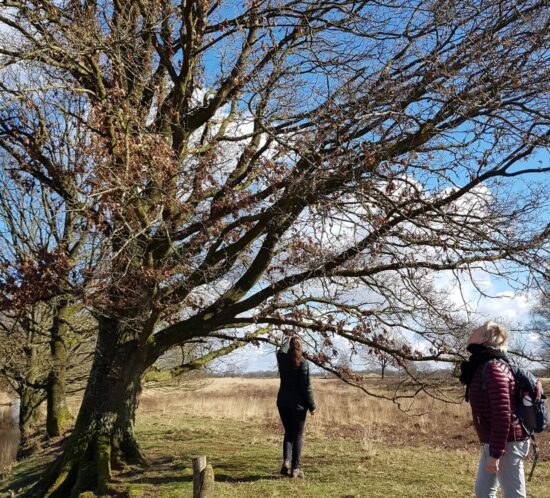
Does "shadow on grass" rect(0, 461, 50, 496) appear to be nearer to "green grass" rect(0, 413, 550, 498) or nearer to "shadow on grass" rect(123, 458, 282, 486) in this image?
"green grass" rect(0, 413, 550, 498)

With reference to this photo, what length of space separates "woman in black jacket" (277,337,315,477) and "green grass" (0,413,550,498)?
28 cm

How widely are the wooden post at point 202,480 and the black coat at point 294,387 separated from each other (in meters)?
2.03

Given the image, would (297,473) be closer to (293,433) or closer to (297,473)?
(297,473)

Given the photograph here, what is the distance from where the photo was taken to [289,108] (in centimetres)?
871

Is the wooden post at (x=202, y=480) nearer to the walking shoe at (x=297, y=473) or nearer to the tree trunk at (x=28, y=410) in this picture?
the walking shoe at (x=297, y=473)

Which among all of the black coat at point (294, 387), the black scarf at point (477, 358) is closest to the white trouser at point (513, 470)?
the black scarf at point (477, 358)

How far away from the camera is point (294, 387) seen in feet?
23.1

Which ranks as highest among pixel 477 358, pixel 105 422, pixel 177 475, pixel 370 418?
pixel 477 358

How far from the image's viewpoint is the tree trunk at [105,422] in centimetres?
792

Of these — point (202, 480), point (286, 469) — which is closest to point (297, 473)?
point (286, 469)

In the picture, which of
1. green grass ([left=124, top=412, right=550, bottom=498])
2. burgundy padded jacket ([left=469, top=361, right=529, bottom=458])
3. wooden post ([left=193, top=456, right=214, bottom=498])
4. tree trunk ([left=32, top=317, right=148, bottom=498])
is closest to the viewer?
burgundy padded jacket ([left=469, top=361, right=529, bottom=458])

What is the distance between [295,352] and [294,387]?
0.46 meters

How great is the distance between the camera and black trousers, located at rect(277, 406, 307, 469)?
6.95m

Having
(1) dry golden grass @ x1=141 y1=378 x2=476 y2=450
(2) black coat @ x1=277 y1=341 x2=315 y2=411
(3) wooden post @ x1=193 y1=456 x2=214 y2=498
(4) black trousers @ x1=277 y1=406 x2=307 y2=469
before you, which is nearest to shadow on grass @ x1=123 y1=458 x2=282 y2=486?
(4) black trousers @ x1=277 y1=406 x2=307 y2=469
